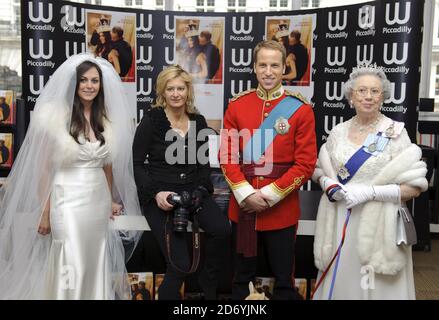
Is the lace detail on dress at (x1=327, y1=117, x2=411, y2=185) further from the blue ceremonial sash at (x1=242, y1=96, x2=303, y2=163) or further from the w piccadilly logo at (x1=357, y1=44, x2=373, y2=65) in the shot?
the w piccadilly logo at (x1=357, y1=44, x2=373, y2=65)

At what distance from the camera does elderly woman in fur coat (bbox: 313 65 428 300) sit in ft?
7.11

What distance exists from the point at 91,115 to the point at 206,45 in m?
2.23

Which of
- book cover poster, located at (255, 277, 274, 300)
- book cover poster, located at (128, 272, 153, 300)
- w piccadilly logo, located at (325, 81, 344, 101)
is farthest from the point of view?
w piccadilly logo, located at (325, 81, 344, 101)

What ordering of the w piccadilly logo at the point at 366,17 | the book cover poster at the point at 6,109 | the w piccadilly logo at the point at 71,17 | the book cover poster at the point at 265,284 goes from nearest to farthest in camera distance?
the book cover poster at the point at 265,284
the book cover poster at the point at 6,109
the w piccadilly logo at the point at 366,17
the w piccadilly logo at the point at 71,17

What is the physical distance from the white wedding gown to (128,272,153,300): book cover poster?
47 centimetres

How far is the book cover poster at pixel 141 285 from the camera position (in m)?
2.71

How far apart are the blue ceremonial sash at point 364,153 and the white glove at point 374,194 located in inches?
3.3

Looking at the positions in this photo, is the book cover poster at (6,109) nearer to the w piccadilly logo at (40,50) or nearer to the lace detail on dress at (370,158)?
the w piccadilly logo at (40,50)

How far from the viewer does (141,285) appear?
108 inches

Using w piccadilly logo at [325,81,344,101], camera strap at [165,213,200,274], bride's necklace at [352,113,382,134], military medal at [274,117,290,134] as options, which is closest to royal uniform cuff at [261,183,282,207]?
military medal at [274,117,290,134]

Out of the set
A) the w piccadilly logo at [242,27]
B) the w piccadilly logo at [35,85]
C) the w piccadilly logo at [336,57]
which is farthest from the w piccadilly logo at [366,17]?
the w piccadilly logo at [35,85]
